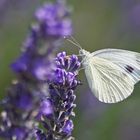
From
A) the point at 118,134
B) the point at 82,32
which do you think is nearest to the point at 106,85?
the point at 118,134

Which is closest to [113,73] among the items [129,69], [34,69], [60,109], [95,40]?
[129,69]

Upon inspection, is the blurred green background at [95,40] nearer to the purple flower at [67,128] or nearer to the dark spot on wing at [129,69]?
the dark spot on wing at [129,69]

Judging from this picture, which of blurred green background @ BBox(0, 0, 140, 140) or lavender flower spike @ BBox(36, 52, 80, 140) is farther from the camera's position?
blurred green background @ BBox(0, 0, 140, 140)

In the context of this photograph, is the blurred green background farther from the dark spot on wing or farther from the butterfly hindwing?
the dark spot on wing

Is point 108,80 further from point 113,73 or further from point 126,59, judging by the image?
point 126,59

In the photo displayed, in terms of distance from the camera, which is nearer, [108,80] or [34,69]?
[34,69]

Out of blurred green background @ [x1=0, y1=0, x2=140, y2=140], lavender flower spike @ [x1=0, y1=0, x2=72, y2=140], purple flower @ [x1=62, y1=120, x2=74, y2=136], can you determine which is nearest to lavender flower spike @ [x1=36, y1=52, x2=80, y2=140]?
purple flower @ [x1=62, y1=120, x2=74, y2=136]

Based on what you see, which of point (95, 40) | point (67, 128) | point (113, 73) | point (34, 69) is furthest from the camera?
point (95, 40)
